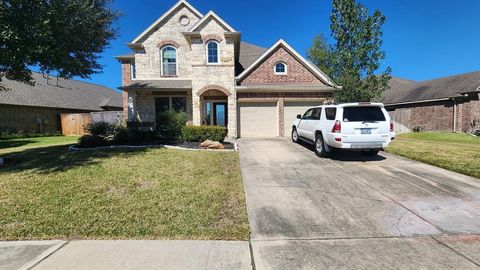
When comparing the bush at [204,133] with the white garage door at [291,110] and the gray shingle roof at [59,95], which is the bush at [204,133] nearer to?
the white garage door at [291,110]

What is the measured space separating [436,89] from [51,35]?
30046 mm

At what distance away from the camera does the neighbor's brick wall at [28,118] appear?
23886mm

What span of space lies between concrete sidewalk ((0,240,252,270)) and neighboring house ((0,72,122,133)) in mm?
20586

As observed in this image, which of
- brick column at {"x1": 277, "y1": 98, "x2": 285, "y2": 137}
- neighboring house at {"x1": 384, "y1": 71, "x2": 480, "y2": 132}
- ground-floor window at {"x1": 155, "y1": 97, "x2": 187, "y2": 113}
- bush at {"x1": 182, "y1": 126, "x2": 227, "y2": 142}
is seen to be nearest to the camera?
bush at {"x1": 182, "y1": 126, "x2": 227, "y2": 142}

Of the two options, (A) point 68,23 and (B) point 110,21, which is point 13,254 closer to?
(A) point 68,23

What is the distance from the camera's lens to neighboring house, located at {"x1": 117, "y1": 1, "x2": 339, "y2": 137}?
16.5 m

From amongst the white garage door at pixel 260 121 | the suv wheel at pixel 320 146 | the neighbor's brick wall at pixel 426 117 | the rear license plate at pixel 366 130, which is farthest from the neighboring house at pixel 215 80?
the neighbor's brick wall at pixel 426 117

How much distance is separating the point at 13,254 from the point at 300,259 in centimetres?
386

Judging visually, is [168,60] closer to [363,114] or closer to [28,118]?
[363,114]

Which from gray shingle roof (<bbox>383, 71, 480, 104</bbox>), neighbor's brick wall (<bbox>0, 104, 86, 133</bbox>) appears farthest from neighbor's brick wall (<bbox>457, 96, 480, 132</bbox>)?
neighbor's brick wall (<bbox>0, 104, 86, 133</bbox>)

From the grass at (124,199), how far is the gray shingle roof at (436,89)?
77.5 ft

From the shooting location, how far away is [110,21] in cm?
1165

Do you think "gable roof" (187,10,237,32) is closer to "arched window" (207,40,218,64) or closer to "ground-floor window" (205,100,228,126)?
"arched window" (207,40,218,64)

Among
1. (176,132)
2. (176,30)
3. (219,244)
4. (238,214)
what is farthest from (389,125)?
(176,30)
